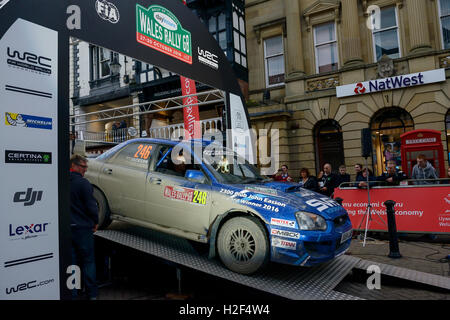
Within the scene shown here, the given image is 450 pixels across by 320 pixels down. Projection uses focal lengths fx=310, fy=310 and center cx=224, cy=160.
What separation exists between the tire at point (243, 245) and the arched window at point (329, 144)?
1138 cm

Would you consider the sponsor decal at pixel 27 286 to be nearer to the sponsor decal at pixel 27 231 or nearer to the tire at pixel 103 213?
the sponsor decal at pixel 27 231

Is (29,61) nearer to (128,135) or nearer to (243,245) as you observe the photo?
(243,245)

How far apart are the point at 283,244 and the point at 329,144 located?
11.6 m

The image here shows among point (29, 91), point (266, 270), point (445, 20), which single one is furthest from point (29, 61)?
point (445, 20)

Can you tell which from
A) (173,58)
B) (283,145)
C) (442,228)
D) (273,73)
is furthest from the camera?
(273,73)

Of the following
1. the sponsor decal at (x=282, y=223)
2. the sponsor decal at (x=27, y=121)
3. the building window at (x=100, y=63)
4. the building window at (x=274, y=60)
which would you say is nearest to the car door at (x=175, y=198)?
the sponsor decal at (x=282, y=223)

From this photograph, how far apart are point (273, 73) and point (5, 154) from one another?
14.8 m

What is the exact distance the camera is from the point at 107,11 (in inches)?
173

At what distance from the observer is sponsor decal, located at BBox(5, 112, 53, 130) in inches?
116

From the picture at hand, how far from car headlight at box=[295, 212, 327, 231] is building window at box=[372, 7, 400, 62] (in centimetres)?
1229

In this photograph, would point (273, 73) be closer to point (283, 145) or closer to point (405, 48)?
point (283, 145)

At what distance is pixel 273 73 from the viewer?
1622cm

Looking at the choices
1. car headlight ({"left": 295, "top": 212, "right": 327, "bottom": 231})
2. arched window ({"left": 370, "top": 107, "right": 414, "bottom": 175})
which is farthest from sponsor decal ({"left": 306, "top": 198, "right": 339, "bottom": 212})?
arched window ({"left": 370, "top": 107, "right": 414, "bottom": 175})
